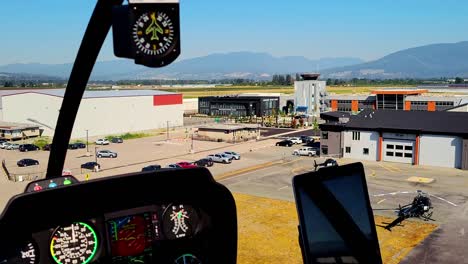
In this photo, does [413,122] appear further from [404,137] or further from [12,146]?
[12,146]

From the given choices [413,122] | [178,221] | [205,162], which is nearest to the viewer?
[178,221]

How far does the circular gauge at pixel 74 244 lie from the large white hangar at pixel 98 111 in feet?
169

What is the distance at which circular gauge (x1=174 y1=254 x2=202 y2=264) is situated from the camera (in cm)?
312

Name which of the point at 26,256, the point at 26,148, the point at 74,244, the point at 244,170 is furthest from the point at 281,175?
the point at 26,256

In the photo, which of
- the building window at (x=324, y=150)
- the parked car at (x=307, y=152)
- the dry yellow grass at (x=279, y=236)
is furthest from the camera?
the parked car at (x=307, y=152)

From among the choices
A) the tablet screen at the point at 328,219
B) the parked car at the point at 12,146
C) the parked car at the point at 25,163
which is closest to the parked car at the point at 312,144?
the parked car at the point at 25,163

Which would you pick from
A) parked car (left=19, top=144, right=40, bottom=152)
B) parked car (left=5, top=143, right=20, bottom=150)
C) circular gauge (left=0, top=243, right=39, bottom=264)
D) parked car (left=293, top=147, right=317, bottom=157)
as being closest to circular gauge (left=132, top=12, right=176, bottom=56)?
circular gauge (left=0, top=243, right=39, bottom=264)

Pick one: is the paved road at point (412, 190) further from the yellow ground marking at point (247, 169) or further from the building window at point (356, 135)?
the building window at point (356, 135)

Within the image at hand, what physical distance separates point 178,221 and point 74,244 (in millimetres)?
716

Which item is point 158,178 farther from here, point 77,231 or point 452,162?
point 452,162

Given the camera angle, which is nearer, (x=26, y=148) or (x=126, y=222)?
(x=126, y=222)

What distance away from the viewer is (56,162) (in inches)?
225

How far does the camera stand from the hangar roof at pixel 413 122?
32.8 m

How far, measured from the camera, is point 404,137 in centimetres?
3409
